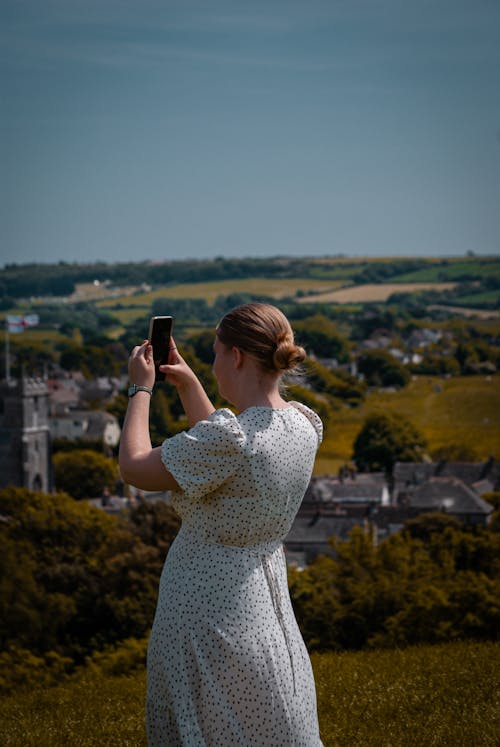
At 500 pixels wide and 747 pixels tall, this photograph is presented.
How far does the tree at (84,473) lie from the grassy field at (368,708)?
57.7m

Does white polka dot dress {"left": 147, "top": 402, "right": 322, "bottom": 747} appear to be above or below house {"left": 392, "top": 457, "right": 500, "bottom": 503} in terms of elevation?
above

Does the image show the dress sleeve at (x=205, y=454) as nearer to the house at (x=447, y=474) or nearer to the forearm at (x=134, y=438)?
the forearm at (x=134, y=438)

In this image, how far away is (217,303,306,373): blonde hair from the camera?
4098 mm

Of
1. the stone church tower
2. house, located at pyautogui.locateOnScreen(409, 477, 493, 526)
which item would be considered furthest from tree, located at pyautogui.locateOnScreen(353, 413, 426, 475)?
house, located at pyautogui.locateOnScreen(409, 477, 493, 526)

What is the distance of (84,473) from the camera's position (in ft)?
229

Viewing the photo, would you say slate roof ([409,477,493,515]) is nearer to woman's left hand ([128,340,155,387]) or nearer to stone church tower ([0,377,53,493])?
stone church tower ([0,377,53,493])

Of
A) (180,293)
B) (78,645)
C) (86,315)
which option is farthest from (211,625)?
(180,293)

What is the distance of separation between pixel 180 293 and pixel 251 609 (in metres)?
182

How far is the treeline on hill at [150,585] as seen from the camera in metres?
15.1

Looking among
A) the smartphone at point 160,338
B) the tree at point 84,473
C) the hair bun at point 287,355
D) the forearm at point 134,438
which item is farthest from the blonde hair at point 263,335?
the tree at point 84,473

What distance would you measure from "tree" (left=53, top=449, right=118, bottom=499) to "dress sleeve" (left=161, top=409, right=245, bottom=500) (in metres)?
62.2

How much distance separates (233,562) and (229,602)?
139 mm

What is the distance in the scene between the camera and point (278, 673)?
13.5ft

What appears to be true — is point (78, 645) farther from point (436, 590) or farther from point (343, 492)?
point (343, 492)
